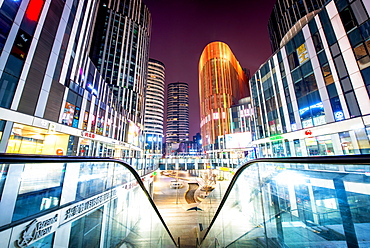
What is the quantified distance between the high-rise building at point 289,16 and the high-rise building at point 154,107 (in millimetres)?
64982

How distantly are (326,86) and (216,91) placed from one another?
51.1 meters

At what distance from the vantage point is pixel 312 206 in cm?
244

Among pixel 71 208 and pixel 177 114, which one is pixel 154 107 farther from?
pixel 71 208

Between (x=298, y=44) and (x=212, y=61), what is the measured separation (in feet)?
178

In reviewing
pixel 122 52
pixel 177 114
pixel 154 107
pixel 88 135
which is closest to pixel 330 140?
pixel 88 135

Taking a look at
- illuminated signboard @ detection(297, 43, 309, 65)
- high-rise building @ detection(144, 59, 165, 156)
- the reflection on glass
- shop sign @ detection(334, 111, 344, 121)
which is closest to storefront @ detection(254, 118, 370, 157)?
shop sign @ detection(334, 111, 344, 121)

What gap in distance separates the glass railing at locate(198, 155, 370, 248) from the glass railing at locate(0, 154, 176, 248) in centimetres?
301

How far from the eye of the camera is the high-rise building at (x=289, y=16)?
104 ft

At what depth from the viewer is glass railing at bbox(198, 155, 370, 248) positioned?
5.56 ft

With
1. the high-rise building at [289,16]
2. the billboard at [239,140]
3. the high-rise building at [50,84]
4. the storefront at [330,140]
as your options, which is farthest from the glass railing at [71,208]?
the billboard at [239,140]

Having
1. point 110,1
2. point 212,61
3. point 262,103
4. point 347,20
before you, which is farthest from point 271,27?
point 110,1

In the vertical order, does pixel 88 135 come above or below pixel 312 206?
above

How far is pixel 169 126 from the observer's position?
159m

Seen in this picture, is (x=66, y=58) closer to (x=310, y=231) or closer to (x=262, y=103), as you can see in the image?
(x=310, y=231)
